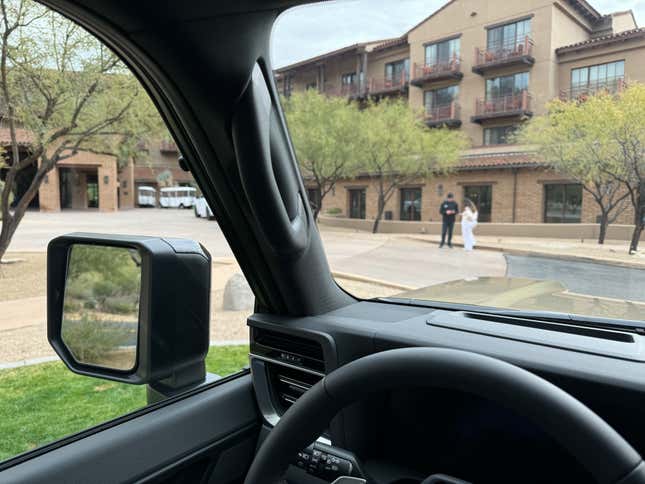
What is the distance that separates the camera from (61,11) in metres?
1.38

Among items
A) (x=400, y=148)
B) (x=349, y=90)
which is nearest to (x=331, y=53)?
(x=349, y=90)

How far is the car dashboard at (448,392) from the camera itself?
4.11ft

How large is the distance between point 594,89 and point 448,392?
114 centimetres

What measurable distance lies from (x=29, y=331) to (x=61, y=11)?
264 cm

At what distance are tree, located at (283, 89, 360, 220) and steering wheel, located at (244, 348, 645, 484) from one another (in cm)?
129

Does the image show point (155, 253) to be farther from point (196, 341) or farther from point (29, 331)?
point (29, 331)

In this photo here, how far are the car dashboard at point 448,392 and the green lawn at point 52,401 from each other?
28.2 inches

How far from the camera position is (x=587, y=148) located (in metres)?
1.64

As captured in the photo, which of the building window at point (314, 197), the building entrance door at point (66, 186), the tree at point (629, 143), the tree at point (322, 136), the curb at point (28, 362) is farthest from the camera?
the curb at point (28, 362)

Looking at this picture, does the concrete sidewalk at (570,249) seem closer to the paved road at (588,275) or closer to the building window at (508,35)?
the paved road at (588,275)

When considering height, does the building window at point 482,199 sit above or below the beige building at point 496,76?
below

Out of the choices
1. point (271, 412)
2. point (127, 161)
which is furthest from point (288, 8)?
point (127, 161)

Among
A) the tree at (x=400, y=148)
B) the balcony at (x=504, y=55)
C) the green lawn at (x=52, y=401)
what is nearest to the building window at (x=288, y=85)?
the tree at (x=400, y=148)

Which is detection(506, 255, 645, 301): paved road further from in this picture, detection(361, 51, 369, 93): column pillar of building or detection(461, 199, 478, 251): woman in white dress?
detection(361, 51, 369, 93): column pillar of building
